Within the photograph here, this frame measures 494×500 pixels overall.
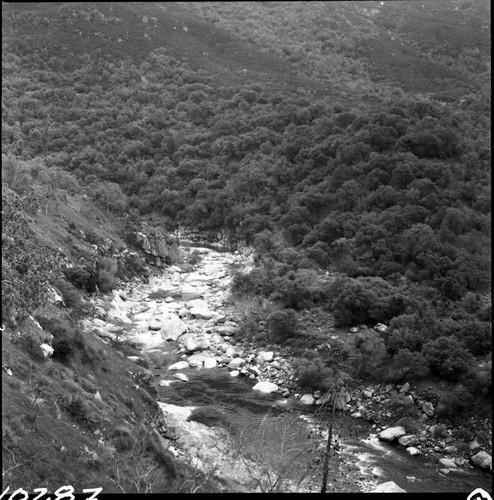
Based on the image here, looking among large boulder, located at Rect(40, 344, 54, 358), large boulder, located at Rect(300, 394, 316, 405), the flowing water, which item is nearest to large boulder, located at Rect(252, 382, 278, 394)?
the flowing water

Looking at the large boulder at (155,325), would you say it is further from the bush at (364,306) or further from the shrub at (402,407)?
the shrub at (402,407)

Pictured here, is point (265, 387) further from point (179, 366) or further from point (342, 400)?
point (179, 366)

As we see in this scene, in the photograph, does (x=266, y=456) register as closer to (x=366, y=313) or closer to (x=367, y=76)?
(x=366, y=313)

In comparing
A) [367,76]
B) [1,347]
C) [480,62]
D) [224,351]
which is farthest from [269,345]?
[480,62]

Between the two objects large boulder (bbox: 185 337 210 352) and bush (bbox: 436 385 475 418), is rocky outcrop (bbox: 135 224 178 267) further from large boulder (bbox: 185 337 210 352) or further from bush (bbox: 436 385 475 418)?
bush (bbox: 436 385 475 418)

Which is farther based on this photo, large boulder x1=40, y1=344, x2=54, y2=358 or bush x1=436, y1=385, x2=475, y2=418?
bush x1=436, y1=385, x2=475, y2=418

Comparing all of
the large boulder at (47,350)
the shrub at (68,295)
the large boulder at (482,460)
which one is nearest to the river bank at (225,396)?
the large boulder at (482,460)
